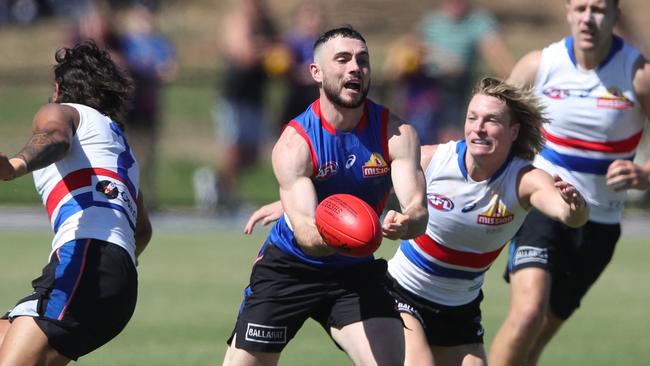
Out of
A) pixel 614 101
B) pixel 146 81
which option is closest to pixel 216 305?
pixel 614 101

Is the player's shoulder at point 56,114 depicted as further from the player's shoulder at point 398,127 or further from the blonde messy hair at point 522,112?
the blonde messy hair at point 522,112

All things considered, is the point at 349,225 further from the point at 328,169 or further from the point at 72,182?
the point at 72,182

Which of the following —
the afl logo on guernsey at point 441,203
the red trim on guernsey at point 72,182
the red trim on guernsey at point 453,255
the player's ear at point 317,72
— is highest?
the player's ear at point 317,72

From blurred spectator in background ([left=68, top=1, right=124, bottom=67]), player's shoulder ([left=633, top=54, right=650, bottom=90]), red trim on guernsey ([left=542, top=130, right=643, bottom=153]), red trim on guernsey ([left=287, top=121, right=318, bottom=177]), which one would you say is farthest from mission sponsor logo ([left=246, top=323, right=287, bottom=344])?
blurred spectator in background ([left=68, top=1, right=124, bottom=67])

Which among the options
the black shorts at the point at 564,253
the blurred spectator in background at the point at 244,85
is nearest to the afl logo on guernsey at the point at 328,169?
the black shorts at the point at 564,253

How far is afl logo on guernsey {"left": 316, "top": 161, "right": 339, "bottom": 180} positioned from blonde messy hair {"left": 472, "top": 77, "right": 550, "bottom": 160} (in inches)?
42.0

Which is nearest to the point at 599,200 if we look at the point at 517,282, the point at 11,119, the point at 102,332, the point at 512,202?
the point at 517,282

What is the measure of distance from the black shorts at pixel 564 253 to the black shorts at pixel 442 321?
2.82ft

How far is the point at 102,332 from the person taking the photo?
5.76 metres

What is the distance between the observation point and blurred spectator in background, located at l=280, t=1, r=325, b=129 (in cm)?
1517

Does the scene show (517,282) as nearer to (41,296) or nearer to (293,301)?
(293,301)

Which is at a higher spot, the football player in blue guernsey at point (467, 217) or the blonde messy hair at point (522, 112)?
the blonde messy hair at point (522, 112)

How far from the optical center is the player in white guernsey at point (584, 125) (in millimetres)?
7469

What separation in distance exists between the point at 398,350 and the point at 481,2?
26374 mm
